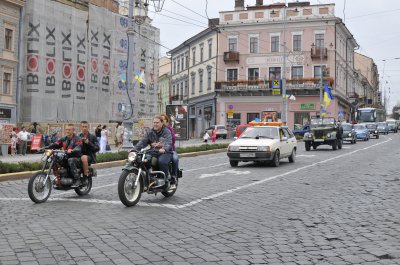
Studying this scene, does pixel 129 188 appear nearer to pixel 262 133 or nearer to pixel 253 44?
pixel 262 133

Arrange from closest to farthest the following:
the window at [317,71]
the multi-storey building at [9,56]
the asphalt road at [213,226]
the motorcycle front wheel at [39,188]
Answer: the asphalt road at [213,226], the motorcycle front wheel at [39,188], the multi-storey building at [9,56], the window at [317,71]

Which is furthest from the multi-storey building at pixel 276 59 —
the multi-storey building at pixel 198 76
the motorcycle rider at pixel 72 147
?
the motorcycle rider at pixel 72 147

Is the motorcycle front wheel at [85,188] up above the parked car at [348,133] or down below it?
below

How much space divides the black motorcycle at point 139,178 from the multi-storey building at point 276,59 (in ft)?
140

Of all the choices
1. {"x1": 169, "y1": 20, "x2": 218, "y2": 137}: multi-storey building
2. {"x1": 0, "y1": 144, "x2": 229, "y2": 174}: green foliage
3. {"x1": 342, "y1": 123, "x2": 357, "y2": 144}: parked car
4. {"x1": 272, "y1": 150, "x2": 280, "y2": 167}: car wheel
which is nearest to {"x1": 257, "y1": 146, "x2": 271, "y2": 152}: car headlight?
{"x1": 272, "y1": 150, "x2": 280, "y2": 167}: car wheel

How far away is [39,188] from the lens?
9.52 m

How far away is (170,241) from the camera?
6.22m

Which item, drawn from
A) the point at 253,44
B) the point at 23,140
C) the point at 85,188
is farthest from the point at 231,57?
the point at 85,188

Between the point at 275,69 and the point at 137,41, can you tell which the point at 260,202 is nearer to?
the point at 137,41

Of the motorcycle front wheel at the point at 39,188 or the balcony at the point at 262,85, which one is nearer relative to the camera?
the motorcycle front wheel at the point at 39,188

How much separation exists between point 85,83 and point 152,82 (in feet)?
29.4

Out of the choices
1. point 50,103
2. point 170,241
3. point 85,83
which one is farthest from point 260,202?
point 85,83

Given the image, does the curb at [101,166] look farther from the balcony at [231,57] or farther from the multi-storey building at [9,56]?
the balcony at [231,57]

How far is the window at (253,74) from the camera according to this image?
55.4 metres
